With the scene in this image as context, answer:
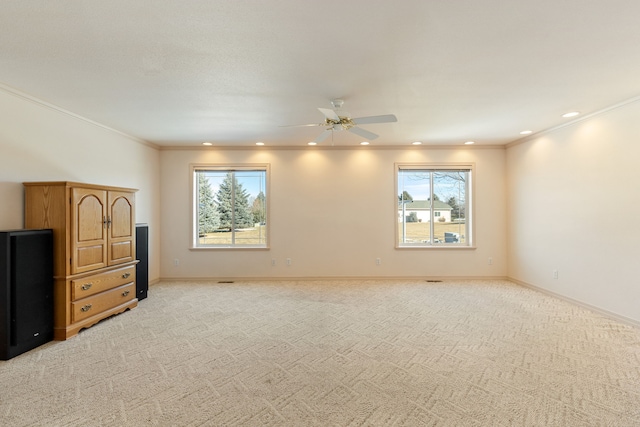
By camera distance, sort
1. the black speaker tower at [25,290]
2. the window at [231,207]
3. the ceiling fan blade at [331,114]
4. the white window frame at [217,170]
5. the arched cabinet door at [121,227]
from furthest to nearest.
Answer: the window at [231,207], the white window frame at [217,170], the arched cabinet door at [121,227], the ceiling fan blade at [331,114], the black speaker tower at [25,290]

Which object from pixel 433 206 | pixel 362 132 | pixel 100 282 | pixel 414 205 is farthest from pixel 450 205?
pixel 100 282

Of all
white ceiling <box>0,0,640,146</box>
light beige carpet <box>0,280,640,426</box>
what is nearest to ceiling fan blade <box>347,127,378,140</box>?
white ceiling <box>0,0,640,146</box>

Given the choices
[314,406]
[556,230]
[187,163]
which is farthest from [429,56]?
[187,163]

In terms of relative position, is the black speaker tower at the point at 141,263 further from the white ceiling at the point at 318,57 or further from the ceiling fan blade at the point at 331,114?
the ceiling fan blade at the point at 331,114

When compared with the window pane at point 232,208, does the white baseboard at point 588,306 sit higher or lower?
lower

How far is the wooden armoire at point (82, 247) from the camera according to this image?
325cm

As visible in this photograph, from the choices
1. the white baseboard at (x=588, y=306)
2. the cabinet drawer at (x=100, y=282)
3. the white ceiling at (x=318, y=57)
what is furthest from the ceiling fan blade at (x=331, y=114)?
the white baseboard at (x=588, y=306)

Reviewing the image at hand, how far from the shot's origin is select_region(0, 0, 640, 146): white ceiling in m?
1.92

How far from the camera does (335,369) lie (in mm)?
2584

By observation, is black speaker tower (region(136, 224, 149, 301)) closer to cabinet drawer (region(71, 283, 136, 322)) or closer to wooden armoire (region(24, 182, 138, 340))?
cabinet drawer (region(71, 283, 136, 322))

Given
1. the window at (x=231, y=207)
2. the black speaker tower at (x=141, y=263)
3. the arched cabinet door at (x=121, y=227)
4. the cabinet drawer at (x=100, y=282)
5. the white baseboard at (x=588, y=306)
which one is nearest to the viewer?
the cabinet drawer at (x=100, y=282)

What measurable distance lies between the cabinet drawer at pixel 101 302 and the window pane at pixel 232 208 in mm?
2035

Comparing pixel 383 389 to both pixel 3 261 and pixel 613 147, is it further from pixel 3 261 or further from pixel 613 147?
pixel 613 147

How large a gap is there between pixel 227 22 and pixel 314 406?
2.77 metres
